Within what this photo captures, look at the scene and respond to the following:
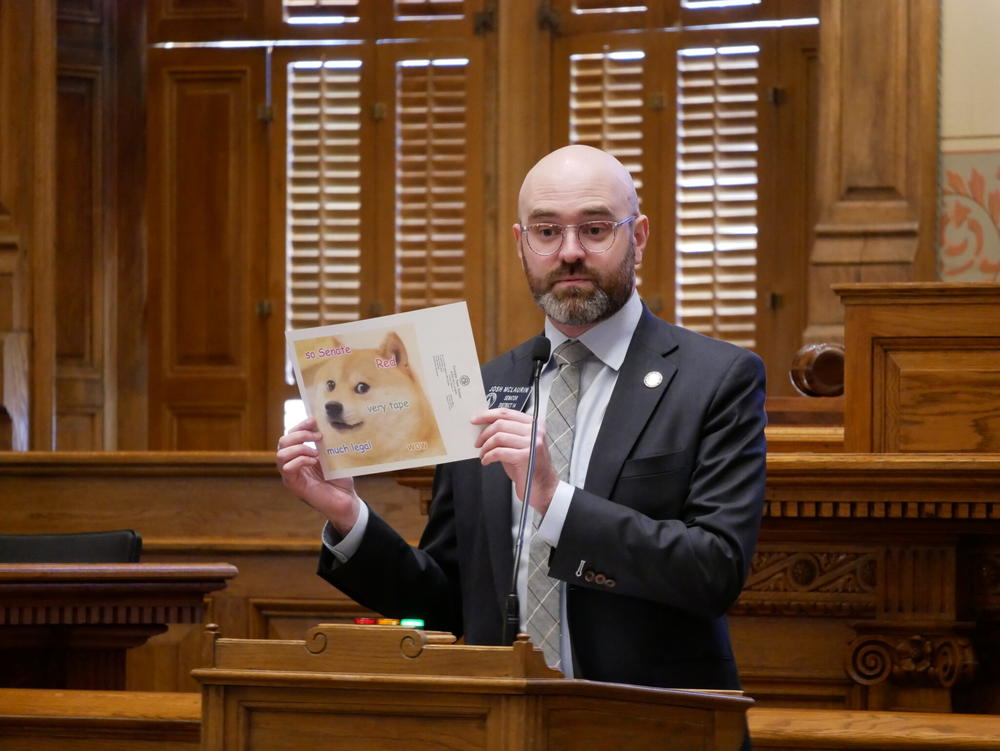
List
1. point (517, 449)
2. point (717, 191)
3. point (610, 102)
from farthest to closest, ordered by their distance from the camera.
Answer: point (610, 102), point (717, 191), point (517, 449)

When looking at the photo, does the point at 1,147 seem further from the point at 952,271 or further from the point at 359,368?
the point at 359,368

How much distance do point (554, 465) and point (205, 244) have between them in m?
4.82

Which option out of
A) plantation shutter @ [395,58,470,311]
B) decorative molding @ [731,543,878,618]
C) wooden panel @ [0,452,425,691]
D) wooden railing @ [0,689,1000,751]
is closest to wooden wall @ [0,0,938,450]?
plantation shutter @ [395,58,470,311]

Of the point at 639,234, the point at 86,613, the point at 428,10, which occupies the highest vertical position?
the point at 428,10

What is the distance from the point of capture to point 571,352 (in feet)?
7.07

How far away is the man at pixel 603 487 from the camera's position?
1924 mm

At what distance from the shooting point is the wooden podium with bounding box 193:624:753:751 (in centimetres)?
166

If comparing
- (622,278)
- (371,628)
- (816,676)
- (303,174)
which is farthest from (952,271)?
(371,628)

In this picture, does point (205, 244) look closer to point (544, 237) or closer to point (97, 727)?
point (97, 727)

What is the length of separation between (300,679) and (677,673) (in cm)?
52

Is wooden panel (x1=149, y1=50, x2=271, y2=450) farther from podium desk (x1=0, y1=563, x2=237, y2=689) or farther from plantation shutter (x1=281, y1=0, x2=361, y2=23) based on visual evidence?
podium desk (x1=0, y1=563, x2=237, y2=689)

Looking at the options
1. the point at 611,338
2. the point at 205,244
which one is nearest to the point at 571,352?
the point at 611,338

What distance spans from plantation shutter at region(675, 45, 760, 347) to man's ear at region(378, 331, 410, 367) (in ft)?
13.1

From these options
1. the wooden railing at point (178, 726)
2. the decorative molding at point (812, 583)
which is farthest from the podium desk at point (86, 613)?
the decorative molding at point (812, 583)
